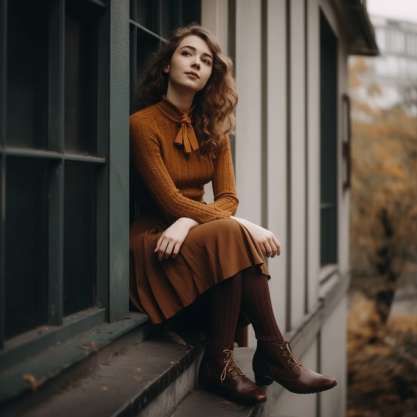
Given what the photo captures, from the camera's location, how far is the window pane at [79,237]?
Answer: 2664 millimetres

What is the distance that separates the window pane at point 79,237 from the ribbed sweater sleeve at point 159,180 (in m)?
0.31

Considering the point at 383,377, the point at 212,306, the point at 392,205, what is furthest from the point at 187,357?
the point at 392,205

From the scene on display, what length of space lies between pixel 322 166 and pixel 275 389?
4725 mm

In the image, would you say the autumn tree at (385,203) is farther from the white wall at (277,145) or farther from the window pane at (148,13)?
the window pane at (148,13)

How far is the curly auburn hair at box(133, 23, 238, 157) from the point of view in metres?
3.36

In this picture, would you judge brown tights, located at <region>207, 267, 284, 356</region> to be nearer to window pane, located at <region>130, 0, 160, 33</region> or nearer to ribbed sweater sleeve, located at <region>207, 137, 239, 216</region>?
ribbed sweater sleeve, located at <region>207, 137, 239, 216</region>

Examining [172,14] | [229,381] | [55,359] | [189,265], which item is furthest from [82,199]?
[172,14]

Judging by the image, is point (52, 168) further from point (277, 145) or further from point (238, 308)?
point (277, 145)

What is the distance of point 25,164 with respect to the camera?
2.29 metres

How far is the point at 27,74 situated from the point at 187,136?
3.65 ft

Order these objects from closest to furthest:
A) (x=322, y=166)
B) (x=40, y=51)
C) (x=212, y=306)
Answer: (x=40, y=51)
(x=212, y=306)
(x=322, y=166)

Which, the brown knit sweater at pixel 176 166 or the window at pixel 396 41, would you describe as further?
the window at pixel 396 41

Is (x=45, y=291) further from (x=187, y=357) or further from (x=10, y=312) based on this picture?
(x=187, y=357)

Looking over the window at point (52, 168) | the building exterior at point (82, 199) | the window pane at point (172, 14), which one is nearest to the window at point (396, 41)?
the building exterior at point (82, 199)
